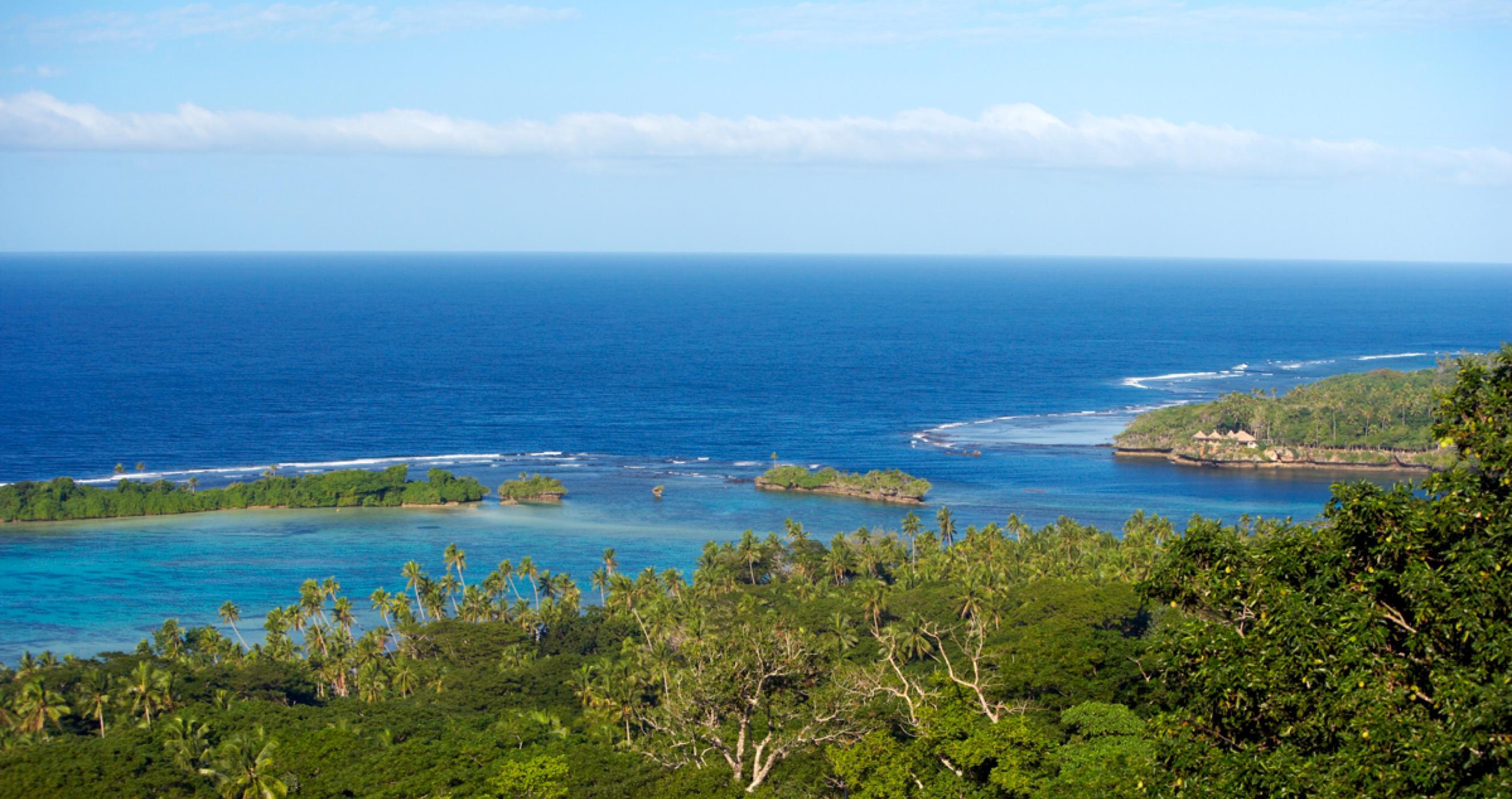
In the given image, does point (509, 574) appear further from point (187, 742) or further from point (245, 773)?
point (245, 773)

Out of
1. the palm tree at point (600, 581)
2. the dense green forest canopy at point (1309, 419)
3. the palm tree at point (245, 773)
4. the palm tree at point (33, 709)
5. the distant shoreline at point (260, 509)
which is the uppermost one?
the dense green forest canopy at point (1309, 419)

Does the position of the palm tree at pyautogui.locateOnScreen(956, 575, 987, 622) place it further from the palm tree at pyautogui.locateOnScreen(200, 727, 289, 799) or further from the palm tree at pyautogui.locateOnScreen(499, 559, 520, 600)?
the palm tree at pyautogui.locateOnScreen(200, 727, 289, 799)

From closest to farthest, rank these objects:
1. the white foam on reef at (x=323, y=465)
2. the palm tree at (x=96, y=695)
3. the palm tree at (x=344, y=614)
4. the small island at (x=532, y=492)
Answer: the palm tree at (x=96, y=695), the palm tree at (x=344, y=614), the small island at (x=532, y=492), the white foam on reef at (x=323, y=465)

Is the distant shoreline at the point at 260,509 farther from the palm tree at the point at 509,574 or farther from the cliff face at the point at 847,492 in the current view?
the cliff face at the point at 847,492

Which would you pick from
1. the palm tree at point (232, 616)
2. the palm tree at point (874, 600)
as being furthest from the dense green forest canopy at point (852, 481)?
the palm tree at point (232, 616)

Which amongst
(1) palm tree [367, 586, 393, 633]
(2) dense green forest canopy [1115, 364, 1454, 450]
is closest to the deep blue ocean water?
(2) dense green forest canopy [1115, 364, 1454, 450]

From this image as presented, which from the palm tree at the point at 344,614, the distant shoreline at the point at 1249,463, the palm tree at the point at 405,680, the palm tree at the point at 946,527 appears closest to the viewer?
the palm tree at the point at 405,680

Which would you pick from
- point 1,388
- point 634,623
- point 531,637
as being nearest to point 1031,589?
point 634,623
